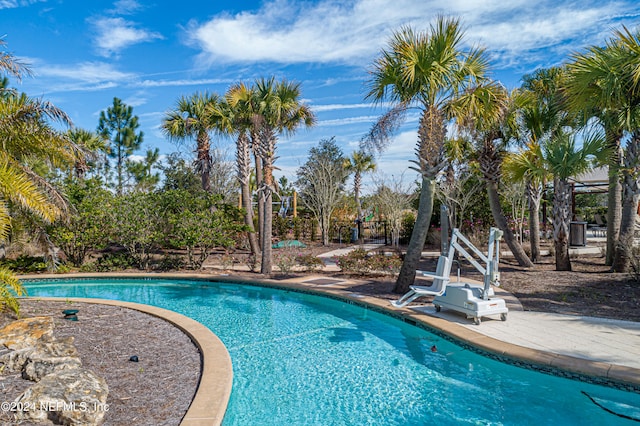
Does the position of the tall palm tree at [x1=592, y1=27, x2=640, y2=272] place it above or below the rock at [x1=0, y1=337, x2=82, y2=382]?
above

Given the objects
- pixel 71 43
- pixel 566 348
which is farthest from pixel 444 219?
pixel 71 43

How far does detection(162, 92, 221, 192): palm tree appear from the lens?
15399 mm

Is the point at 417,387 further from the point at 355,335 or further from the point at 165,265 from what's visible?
the point at 165,265

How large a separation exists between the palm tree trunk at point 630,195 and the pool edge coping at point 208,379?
8693mm

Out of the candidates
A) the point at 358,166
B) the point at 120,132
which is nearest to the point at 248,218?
the point at 358,166

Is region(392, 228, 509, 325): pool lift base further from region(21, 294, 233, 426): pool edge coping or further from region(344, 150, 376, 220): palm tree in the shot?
region(344, 150, 376, 220): palm tree

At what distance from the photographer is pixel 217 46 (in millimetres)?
11586

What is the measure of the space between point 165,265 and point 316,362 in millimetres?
8993

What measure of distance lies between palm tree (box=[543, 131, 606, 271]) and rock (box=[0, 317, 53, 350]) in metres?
10.5

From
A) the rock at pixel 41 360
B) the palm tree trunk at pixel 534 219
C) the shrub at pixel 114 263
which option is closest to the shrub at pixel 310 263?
the shrub at pixel 114 263

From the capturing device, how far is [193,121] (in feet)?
50.1

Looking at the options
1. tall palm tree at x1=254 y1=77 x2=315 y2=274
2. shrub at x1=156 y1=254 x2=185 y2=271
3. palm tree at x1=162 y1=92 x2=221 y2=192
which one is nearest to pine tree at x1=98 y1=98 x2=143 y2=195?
palm tree at x1=162 y1=92 x2=221 y2=192

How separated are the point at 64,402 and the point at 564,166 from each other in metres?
10.3

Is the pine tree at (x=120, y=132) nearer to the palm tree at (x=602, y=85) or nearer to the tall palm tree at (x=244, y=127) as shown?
the tall palm tree at (x=244, y=127)
